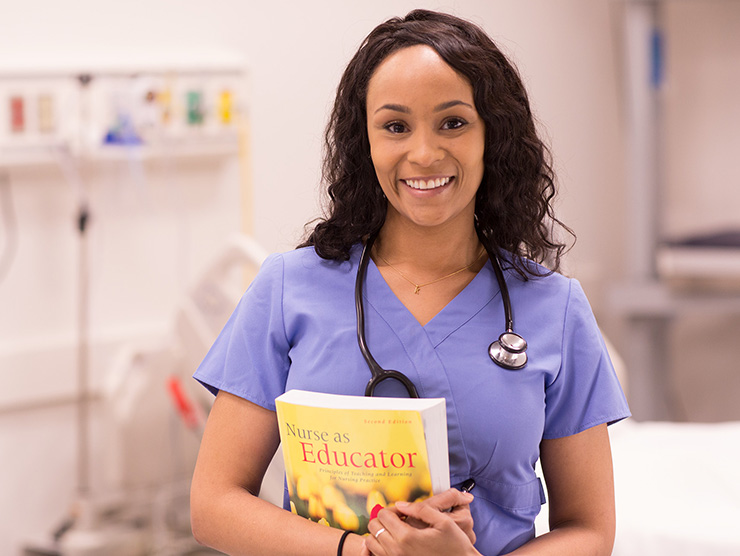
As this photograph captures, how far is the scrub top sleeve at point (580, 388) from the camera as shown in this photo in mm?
1082

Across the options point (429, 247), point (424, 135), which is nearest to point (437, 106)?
point (424, 135)

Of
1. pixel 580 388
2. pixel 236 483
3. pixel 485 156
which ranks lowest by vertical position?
pixel 236 483

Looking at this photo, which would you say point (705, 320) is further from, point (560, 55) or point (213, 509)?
point (213, 509)

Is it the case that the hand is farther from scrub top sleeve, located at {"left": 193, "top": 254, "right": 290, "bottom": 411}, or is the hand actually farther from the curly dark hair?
the curly dark hair

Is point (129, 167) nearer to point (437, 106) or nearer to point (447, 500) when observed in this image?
point (437, 106)

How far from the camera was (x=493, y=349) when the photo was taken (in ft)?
3.43

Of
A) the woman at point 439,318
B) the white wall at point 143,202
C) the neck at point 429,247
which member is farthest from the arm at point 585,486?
the white wall at point 143,202

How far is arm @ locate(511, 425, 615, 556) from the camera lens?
108 cm

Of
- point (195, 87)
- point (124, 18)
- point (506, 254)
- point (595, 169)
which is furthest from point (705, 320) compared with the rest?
point (506, 254)

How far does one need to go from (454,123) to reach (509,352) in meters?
0.29

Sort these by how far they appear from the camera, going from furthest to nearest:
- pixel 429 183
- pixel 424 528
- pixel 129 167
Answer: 1. pixel 129 167
2. pixel 429 183
3. pixel 424 528

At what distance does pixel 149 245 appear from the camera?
109 inches

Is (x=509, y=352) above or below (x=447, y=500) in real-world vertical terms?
above

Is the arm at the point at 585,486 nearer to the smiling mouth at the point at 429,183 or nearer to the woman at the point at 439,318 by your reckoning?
the woman at the point at 439,318
